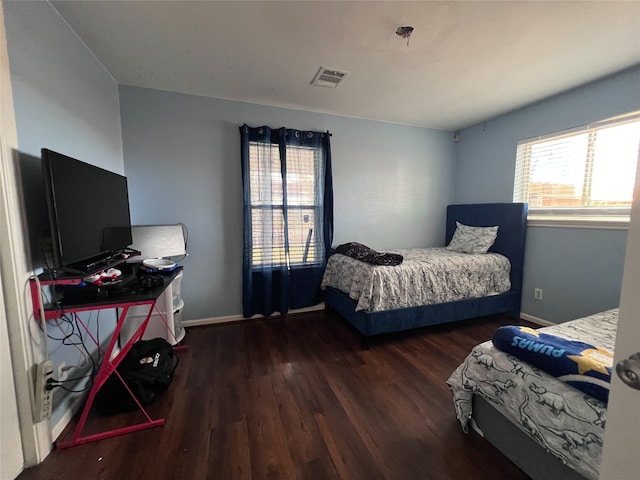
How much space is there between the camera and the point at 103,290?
1.39 meters

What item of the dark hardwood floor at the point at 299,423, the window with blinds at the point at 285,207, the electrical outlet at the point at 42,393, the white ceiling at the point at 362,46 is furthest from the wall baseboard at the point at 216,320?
the white ceiling at the point at 362,46

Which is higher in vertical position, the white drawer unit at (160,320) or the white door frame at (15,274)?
the white door frame at (15,274)

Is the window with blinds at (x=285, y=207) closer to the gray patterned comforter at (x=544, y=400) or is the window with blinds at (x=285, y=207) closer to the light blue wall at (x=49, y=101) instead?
the light blue wall at (x=49, y=101)

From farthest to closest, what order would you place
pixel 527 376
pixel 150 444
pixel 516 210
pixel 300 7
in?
pixel 516 210, pixel 300 7, pixel 150 444, pixel 527 376

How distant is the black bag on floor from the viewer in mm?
1562

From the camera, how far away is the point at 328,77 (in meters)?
2.26

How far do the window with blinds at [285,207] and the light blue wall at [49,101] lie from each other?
1309 mm

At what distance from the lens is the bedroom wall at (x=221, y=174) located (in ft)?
8.14

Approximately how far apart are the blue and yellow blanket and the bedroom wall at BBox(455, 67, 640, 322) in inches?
71.4

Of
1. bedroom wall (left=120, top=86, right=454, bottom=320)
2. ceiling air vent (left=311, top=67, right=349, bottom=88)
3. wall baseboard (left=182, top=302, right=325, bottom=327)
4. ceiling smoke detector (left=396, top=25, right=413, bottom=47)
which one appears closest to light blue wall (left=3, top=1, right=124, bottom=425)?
bedroom wall (left=120, top=86, right=454, bottom=320)

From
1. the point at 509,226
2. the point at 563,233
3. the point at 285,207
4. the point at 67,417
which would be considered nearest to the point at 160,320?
the point at 67,417

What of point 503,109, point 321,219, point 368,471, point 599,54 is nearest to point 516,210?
point 503,109

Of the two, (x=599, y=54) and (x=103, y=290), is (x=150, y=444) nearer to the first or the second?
(x=103, y=290)

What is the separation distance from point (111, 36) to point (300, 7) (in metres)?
1.33
